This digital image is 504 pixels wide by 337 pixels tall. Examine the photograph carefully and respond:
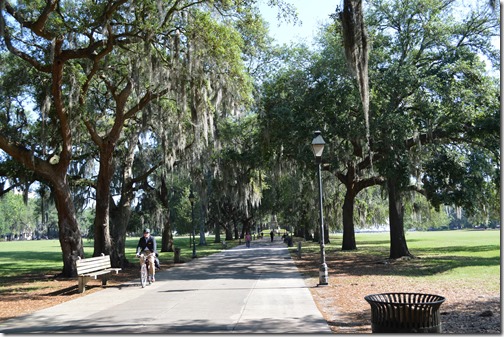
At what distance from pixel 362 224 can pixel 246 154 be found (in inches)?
914

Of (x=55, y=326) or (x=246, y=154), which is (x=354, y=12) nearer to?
(x=55, y=326)

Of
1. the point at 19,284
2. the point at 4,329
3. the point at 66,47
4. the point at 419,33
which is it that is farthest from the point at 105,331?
the point at 419,33

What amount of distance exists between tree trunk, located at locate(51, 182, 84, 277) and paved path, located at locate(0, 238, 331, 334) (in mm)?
3886

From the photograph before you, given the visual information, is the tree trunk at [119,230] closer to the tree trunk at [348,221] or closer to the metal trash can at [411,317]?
the tree trunk at [348,221]

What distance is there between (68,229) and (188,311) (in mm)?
9306

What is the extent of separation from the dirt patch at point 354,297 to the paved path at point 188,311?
17.6 inches

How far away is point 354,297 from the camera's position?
423 inches

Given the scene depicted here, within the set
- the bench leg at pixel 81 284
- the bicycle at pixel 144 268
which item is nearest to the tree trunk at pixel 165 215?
the bicycle at pixel 144 268

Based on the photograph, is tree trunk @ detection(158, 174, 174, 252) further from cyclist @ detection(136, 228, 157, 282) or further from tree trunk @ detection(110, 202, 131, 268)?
cyclist @ detection(136, 228, 157, 282)

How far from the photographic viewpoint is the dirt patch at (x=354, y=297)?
7.68m

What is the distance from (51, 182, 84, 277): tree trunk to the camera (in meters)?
16.3

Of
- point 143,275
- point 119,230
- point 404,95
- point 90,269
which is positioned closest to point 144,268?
point 143,275

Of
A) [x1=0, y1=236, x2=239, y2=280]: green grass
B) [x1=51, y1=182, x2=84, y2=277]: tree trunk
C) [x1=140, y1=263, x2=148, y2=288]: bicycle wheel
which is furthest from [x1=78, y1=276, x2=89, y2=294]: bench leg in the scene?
[x1=0, y1=236, x2=239, y2=280]: green grass

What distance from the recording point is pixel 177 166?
25.3 meters
